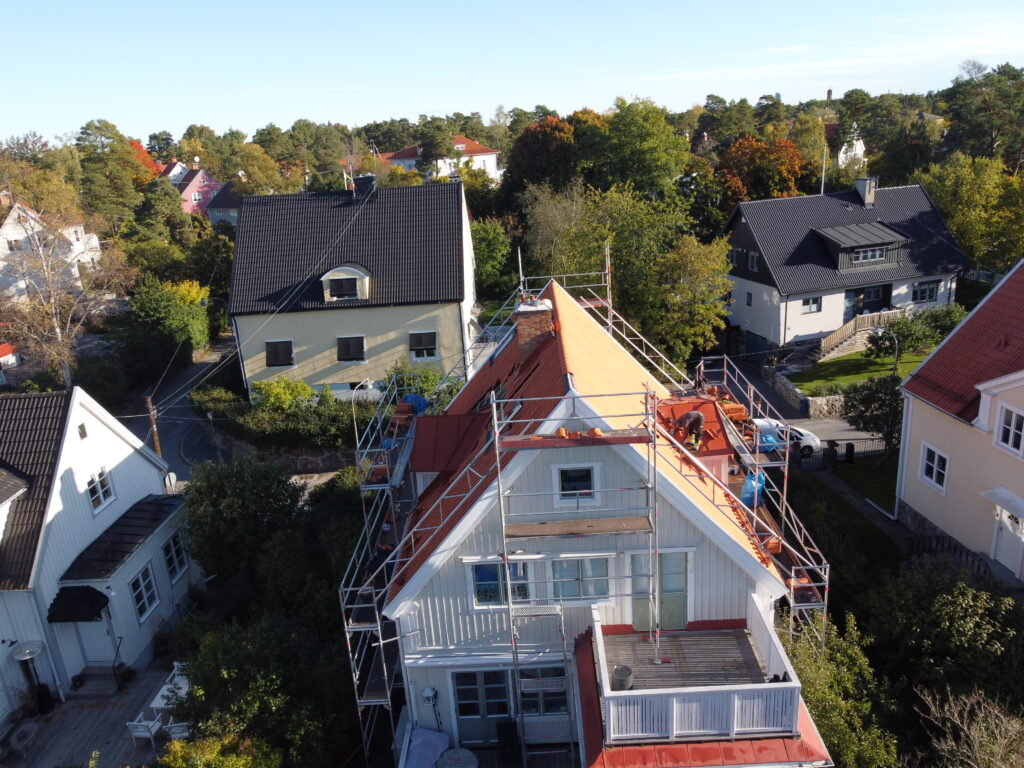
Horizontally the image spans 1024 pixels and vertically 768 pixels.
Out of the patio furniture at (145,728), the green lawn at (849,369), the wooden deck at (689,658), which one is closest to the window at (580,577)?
the wooden deck at (689,658)

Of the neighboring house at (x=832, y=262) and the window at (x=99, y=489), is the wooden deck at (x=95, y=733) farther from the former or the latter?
the neighboring house at (x=832, y=262)

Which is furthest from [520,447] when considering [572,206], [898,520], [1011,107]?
[1011,107]

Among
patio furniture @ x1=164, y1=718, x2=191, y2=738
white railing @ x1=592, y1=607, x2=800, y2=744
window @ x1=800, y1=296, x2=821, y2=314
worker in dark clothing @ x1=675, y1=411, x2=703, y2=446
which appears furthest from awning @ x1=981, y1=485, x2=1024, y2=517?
window @ x1=800, y1=296, x2=821, y2=314

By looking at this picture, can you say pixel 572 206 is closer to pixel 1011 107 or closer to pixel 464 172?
pixel 464 172

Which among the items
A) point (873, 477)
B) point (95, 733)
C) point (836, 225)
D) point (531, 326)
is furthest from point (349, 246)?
point (836, 225)

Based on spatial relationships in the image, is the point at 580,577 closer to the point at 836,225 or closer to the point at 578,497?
the point at 578,497

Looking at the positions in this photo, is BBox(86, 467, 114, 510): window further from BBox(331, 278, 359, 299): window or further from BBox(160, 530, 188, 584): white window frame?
BBox(331, 278, 359, 299): window
